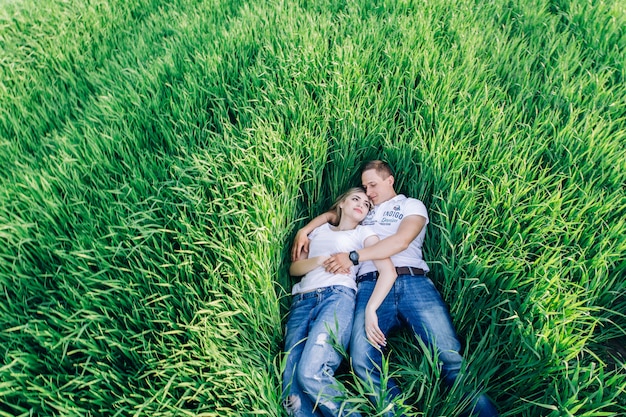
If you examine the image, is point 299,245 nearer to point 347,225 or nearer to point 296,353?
point 347,225

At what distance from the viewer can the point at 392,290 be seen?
1945mm

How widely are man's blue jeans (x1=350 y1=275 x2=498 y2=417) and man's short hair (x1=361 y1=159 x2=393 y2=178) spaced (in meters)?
0.61

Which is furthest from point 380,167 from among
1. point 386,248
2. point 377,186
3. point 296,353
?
point 296,353

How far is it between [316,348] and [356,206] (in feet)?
2.71

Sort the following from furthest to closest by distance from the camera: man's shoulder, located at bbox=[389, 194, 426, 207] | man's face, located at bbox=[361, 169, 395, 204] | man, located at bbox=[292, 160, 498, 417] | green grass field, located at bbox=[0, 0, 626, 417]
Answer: man's face, located at bbox=[361, 169, 395, 204]
man's shoulder, located at bbox=[389, 194, 426, 207]
man, located at bbox=[292, 160, 498, 417]
green grass field, located at bbox=[0, 0, 626, 417]

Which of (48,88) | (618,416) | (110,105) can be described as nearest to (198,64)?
(110,105)

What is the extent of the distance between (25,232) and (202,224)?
0.84 meters

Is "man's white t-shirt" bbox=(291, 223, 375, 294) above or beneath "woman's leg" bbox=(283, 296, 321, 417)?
above

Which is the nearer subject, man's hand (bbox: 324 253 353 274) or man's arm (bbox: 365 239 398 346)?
man's arm (bbox: 365 239 398 346)

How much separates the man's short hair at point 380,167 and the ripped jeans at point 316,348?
2.26 ft

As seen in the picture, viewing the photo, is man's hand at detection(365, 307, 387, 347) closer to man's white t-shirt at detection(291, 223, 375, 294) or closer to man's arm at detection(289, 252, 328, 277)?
man's white t-shirt at detection(291, 223, 375, 294)

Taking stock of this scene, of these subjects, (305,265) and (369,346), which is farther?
(305,265)

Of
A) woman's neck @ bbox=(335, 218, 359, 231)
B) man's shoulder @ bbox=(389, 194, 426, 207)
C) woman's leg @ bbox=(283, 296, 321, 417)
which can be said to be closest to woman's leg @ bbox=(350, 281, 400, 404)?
woman's leg @ bbox=(283, 296, 321, 417)

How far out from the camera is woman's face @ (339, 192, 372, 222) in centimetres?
218
